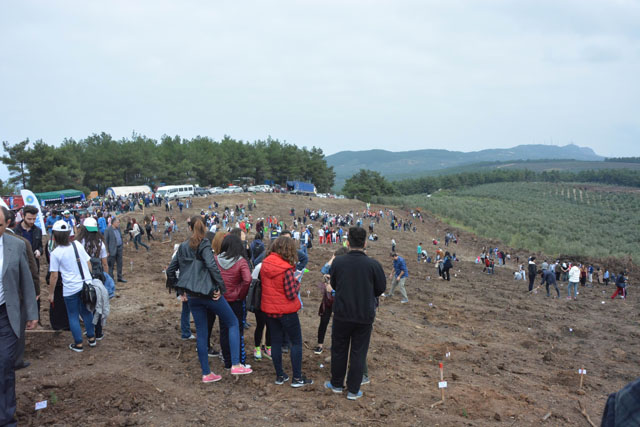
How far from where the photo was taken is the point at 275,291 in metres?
5.01

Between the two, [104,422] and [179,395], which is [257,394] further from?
[104,422]

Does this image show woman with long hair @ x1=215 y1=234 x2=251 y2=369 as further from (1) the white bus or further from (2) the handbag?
(1) the white bus

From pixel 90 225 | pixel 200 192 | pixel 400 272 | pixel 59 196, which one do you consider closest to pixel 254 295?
pixel 90 225

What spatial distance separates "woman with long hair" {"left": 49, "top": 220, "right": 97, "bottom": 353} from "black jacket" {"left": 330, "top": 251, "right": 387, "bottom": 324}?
3.52 meters

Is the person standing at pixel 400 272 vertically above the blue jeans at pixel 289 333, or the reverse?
the blue jeans at pixel 289 333

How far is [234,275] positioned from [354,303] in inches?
64.5

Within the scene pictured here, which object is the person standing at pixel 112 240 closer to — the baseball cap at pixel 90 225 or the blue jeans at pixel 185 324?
the baseball cap at pixel 90 225

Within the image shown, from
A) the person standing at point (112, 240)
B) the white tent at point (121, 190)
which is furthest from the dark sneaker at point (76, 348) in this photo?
the white tent at point (121, 190)

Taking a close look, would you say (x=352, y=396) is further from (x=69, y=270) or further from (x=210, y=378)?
(x=69, y=270)

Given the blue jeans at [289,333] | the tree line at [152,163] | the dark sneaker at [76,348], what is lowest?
the dark sneaker at [76,348]

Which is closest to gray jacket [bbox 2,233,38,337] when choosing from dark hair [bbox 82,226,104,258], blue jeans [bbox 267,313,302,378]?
blue jeans [bbox 267,313,302,378]

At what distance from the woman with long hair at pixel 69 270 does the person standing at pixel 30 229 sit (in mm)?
1849

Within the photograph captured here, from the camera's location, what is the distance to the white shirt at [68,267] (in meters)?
5.51

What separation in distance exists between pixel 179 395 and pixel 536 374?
6.04m
